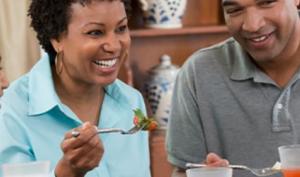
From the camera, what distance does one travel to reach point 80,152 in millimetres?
1439

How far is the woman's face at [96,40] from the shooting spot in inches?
65.9

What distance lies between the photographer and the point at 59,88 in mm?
1781

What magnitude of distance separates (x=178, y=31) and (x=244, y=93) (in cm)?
119

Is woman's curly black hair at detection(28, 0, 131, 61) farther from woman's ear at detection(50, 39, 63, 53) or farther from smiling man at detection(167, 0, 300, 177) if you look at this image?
smiling man at detection(167, 0, 300, 177)

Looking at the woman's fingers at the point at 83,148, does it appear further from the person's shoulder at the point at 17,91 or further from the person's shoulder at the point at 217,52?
the person's shoulder at the point at 217,52

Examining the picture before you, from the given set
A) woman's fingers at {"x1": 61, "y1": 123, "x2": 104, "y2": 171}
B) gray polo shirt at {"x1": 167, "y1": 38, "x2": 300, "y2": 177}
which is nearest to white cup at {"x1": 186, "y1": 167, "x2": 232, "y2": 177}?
woman's fingers at {"x1": 61, "y1": 123, "x2": 104, "y2": 171}

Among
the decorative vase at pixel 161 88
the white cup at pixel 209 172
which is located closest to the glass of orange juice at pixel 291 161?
the white cup at pixel 209 172

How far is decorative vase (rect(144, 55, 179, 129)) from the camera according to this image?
2.97 metres

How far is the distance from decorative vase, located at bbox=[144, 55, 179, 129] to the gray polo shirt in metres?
1.04

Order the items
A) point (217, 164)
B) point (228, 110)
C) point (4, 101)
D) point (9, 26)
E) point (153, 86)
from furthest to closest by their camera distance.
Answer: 1. point (153, 86)
2. point (9, 26)
3. point (228, 110)
4. point (4, 101)
5. point (217, 164)

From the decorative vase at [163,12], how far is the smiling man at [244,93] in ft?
3.40

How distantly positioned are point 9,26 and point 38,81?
1.08 metres

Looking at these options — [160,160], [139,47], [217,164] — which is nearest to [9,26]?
[139,47]

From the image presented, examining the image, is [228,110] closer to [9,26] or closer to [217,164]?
[217,164]
